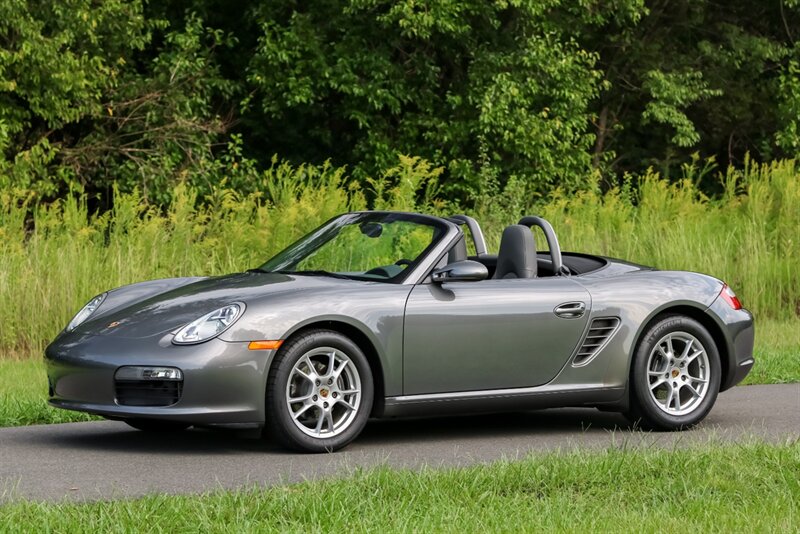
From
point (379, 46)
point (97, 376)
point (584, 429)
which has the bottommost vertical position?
point (584, 429)

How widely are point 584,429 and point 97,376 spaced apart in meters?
3.17

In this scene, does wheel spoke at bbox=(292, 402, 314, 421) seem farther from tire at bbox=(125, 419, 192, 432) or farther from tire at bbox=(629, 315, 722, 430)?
tire at bbox=(629, 315, 722, 430)

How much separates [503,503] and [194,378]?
2299 millimetres

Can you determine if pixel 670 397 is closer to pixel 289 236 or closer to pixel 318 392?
pixel 318 392

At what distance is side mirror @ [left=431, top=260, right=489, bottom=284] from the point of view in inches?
331

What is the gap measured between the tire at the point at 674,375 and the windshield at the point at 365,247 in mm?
1554

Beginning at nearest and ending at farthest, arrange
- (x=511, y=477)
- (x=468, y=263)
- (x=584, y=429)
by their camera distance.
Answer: (x=511, y=477)
(x=468, y=263)
(x=584, y=429)

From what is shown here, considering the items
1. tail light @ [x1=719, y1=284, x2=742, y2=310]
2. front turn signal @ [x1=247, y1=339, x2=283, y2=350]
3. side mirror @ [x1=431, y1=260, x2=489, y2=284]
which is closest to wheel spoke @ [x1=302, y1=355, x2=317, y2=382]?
front turn signal @ [x1=247, y1=339, x2=283, y2=350]

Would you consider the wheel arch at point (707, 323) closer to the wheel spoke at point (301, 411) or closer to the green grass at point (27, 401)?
the wheel spoke at point (301, 411)

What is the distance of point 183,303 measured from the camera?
8.23 m

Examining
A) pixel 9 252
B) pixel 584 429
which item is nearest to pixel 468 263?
pixel 584 429

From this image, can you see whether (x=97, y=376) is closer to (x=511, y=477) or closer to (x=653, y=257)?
(x=511, y=477)

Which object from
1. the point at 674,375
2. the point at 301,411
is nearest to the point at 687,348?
the point at 674,375

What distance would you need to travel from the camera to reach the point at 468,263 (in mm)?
8531
